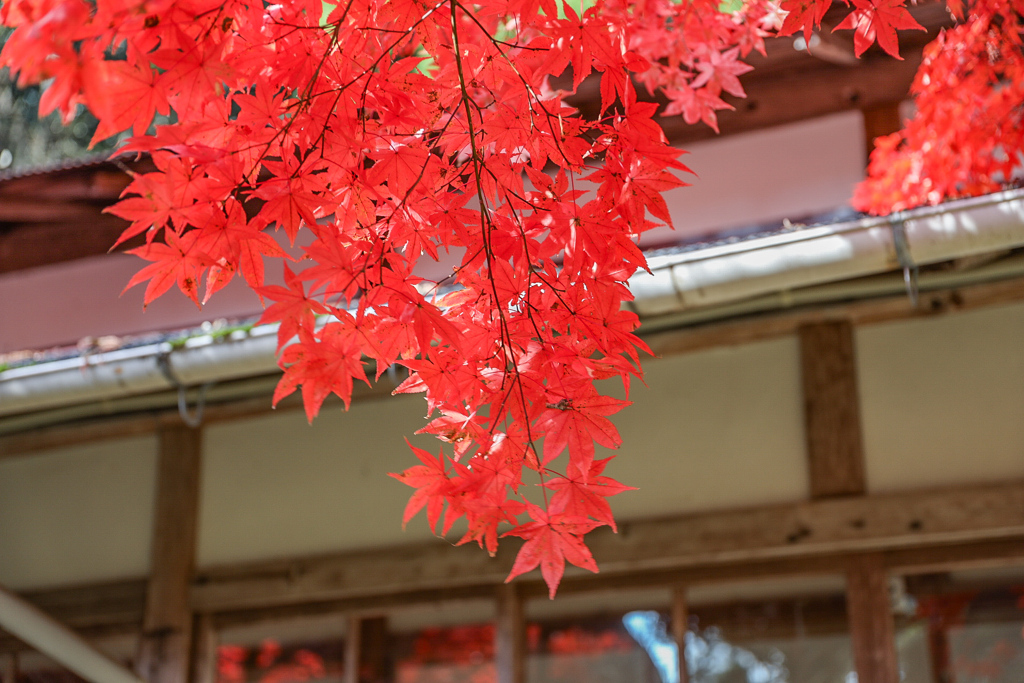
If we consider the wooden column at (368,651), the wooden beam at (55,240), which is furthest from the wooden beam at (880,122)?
the wooden beam at (55,240)

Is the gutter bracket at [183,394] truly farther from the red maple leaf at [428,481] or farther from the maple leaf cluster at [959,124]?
the maple leaf cluster at [959,124]

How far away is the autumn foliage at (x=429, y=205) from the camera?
4.89 ft

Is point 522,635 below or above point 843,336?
below

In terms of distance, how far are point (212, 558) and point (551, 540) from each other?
3496 millimetres

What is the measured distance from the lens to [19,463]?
5277 mm

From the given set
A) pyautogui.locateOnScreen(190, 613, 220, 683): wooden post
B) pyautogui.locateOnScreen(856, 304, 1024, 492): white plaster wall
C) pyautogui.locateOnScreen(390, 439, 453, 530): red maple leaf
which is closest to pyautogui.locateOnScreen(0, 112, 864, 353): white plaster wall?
pyautogui.locateOnScreen(856, 304, 1024, 492): white plaster wall

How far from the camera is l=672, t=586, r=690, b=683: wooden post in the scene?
4.02 metres

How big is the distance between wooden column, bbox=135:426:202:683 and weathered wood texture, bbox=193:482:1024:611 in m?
0.12

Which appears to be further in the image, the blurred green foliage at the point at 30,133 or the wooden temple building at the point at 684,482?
the blurred green foliage at the point at 30,133

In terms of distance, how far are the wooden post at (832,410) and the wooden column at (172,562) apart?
9.74 feet

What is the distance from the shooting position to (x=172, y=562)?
476cm

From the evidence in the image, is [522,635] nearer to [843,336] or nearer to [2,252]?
[843,336]

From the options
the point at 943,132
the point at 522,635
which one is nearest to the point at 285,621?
the point at 522,635

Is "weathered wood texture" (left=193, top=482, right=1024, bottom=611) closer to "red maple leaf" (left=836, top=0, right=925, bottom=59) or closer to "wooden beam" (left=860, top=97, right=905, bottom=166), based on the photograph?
"wooden beam" (left=860, top=97, right=905, bottom=166)
